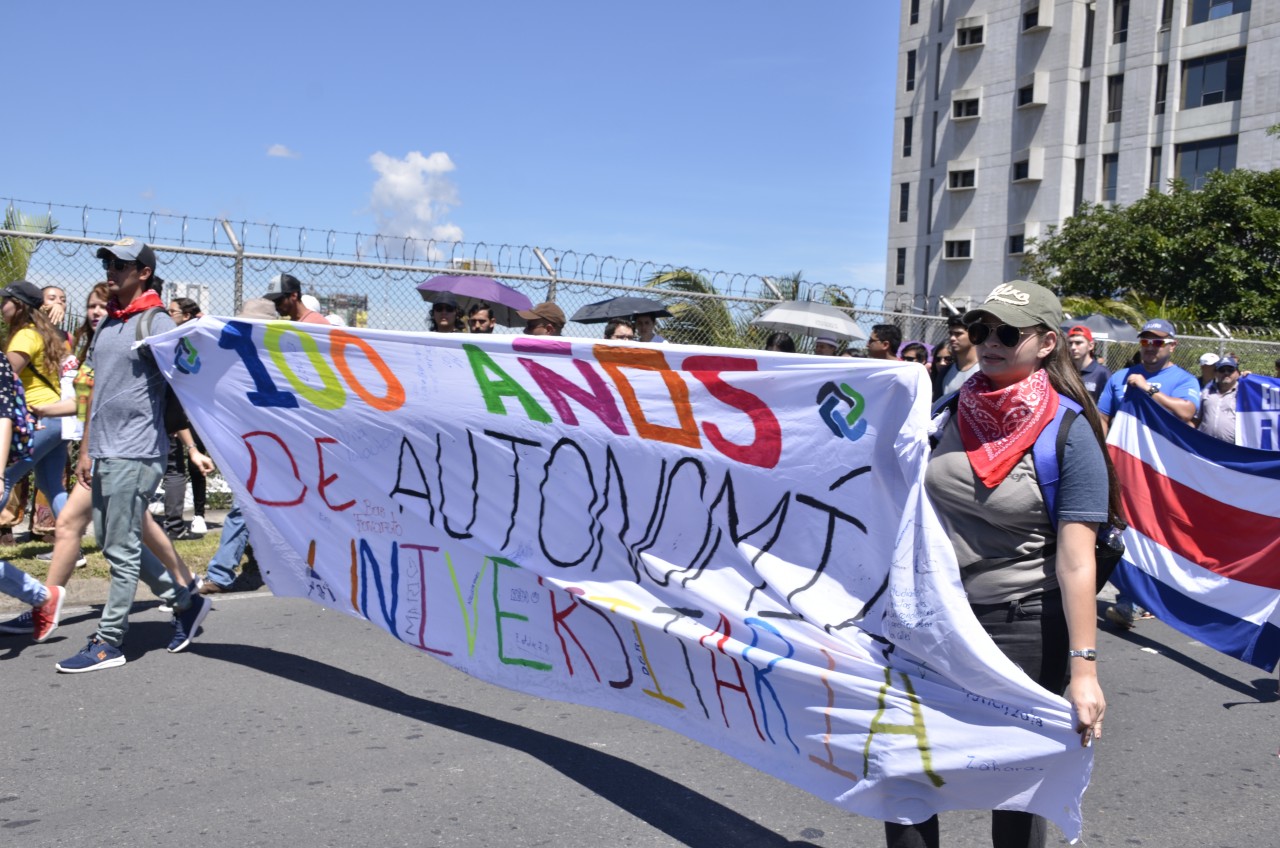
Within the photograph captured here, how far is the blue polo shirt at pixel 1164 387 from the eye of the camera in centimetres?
786

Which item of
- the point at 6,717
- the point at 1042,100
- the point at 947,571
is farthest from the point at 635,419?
the point at 1042,100

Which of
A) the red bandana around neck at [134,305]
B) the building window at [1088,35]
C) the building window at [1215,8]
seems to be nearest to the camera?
the red bandana around neck at [134,305]

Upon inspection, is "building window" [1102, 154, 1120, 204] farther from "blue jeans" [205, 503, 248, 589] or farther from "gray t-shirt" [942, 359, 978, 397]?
"blue jeans" [205, 503, 248, 589]

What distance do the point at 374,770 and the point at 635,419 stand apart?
1688mm

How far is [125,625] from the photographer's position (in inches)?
217

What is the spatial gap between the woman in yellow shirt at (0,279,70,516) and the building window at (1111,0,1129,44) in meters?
44.9

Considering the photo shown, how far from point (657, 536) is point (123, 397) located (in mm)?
2940

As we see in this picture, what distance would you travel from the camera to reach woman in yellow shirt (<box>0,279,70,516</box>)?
6.46 m

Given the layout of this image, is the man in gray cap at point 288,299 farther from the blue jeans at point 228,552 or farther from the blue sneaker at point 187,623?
the blue sneaker at point 187,623

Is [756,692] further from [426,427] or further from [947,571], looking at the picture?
[426,427]

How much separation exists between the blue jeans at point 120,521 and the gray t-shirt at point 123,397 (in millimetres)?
60

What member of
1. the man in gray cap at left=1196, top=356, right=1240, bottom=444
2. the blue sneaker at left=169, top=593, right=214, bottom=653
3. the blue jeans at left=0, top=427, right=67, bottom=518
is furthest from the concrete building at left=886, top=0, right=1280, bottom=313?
the blue sneaker at left=169, top=593, right=214, bottom=653

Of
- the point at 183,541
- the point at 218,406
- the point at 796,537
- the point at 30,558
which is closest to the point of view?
the point at 796,537

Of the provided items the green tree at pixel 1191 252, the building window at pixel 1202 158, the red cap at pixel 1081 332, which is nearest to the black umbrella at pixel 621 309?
the red cap at pixel 1081 332
